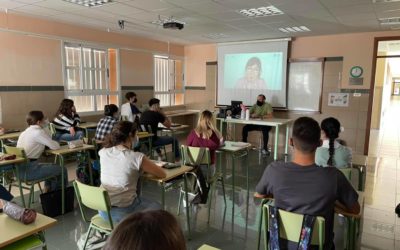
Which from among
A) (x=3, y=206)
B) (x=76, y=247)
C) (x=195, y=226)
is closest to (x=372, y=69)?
(x=195, y=226)

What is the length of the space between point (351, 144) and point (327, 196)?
5811mm

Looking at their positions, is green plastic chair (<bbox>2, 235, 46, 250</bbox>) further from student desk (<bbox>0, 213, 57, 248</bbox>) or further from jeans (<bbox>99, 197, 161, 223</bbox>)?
jeans (<bbox>99, 197, 161, 223</bbox>)

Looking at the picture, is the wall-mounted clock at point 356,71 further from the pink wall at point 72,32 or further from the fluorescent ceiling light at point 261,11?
the pink wall at point 72,32

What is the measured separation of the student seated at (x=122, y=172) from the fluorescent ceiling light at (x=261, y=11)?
3.26 metres

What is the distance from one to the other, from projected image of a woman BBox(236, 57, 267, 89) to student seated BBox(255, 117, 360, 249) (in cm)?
610

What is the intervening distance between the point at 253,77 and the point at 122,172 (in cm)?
613

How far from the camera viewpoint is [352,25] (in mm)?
5715

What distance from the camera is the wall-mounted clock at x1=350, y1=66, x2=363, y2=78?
21.4 feet

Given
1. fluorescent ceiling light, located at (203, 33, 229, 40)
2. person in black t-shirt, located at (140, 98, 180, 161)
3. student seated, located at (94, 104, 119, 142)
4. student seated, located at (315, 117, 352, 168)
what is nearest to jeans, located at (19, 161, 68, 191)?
student seated, located at (94, 104, 119, 142)

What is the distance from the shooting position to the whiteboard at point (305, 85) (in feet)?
23.0

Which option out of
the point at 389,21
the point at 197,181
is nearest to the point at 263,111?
the point at 389,21

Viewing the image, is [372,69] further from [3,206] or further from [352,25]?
[3,206]

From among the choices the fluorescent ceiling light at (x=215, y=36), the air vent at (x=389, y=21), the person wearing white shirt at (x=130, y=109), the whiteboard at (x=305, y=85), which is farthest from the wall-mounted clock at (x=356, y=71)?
the person wearing white shirt at (x=130, y=109)

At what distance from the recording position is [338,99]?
684 centimetres
